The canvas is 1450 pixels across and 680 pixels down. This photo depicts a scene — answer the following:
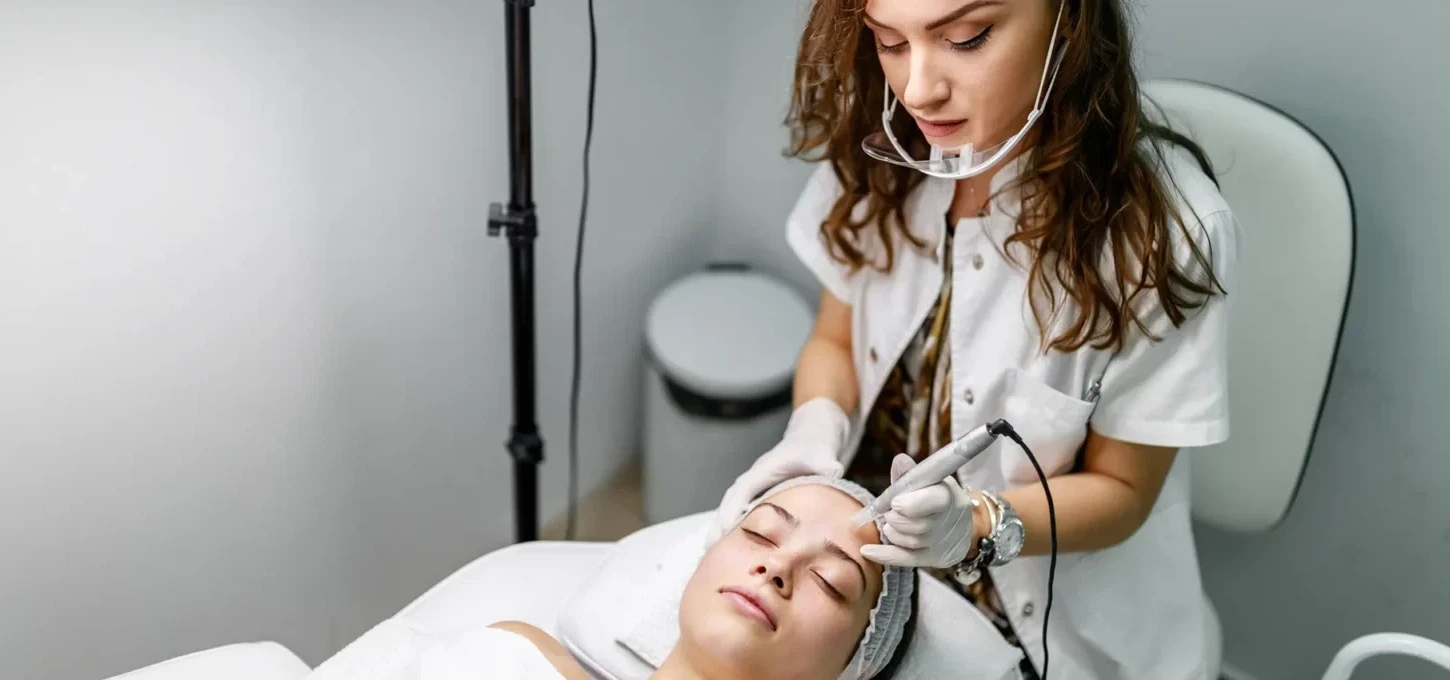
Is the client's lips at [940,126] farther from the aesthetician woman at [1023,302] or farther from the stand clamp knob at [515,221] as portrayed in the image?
the stand clamp knob at [515,221]

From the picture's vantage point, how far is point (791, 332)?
1.89 m

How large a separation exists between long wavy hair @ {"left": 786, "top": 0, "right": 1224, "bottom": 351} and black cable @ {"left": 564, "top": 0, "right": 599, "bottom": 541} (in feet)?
1.39

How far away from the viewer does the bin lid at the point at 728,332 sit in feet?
5.84

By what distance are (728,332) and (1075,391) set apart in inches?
30.9

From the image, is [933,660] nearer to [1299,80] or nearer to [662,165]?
[1299,80]

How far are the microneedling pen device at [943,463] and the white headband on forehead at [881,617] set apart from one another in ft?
0.17

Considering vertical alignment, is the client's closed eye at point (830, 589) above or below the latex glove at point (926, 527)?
below

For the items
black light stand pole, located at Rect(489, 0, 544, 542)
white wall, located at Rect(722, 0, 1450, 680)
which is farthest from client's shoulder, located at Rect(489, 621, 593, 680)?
white wall, located at Rect(722, 0, 1450, 680)

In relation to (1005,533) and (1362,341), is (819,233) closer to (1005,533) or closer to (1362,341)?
(1005,533)

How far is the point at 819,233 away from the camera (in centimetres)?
139

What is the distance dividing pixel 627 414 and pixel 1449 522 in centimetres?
144

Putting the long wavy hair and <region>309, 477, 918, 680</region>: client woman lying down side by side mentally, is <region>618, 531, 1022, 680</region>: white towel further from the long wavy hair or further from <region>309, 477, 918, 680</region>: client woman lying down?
the long wavy hair

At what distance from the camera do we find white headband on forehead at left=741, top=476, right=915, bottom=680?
110 cm

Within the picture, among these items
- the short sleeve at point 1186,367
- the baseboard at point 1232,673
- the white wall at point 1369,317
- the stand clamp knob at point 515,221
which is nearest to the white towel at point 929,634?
the short sleeve at point 1186,367
